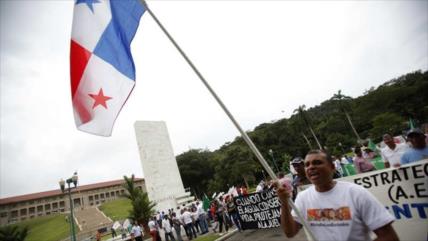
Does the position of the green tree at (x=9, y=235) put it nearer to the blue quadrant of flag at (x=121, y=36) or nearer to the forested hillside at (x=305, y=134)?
the forested hillside at (x=305, y=134)

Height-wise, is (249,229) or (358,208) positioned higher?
(358,208)

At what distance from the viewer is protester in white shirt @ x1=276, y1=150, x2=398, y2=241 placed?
206 centimetres

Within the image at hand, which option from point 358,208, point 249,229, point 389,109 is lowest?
point 249,229

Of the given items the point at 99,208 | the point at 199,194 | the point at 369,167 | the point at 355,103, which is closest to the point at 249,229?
the point at 369,167

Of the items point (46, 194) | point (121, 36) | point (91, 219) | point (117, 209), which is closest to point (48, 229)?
point (91, 219)

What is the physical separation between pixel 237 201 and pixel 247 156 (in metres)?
47.5

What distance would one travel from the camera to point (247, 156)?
2261 inches

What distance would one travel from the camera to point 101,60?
3959 mm

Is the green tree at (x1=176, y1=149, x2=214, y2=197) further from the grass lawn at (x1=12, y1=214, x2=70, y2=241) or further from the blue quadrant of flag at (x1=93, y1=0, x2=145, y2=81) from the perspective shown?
the blue quadrant of flag at (x1=93, y1=0, x2=145, y2=81)

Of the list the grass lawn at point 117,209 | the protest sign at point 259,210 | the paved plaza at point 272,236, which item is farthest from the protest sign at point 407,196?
the grass lawn at point 117,209

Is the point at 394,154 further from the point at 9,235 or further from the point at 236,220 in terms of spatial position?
the point at 9,235

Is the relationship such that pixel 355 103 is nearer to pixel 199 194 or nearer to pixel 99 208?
pixel 199 194

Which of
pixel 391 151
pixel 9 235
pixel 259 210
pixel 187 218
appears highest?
pixel 9 235

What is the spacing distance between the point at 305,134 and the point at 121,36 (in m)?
75.5
